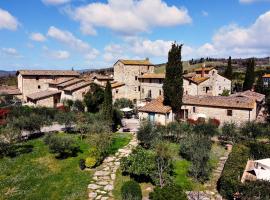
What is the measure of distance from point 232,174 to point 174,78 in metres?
17.9

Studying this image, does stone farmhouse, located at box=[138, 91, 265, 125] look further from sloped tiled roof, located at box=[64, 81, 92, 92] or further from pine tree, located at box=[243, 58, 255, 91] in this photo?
pine tree, located at box=[243, 58, 255, 91]

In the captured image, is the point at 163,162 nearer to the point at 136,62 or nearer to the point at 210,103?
the point at 210,103

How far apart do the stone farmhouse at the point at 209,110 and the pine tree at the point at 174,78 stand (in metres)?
1.40

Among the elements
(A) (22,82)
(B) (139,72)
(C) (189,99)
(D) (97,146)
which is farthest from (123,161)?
(A) (22,82)

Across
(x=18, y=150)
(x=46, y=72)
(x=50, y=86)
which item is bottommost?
(x=18, y=150)

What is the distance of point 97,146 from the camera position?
2123 centimetres

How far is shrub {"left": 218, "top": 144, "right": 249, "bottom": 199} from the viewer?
46.5ft

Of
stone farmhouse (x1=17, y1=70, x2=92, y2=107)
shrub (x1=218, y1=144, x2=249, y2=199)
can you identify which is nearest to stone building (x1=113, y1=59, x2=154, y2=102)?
stone farmhouse (x1=17, y1=70, x2=92, y2=107)

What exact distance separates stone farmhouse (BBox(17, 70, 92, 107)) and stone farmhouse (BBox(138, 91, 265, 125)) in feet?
52.2

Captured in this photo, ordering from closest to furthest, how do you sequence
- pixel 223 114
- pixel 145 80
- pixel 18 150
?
1. pixel 18 150
2. pixel 223 114
3. pixel 145 80

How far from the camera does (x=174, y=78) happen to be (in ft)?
103

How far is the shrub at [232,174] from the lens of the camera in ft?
46.5

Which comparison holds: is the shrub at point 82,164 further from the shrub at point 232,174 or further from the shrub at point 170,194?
the shrub at point 232,174

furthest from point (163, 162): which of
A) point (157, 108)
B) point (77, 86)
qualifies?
point (77, 86)
